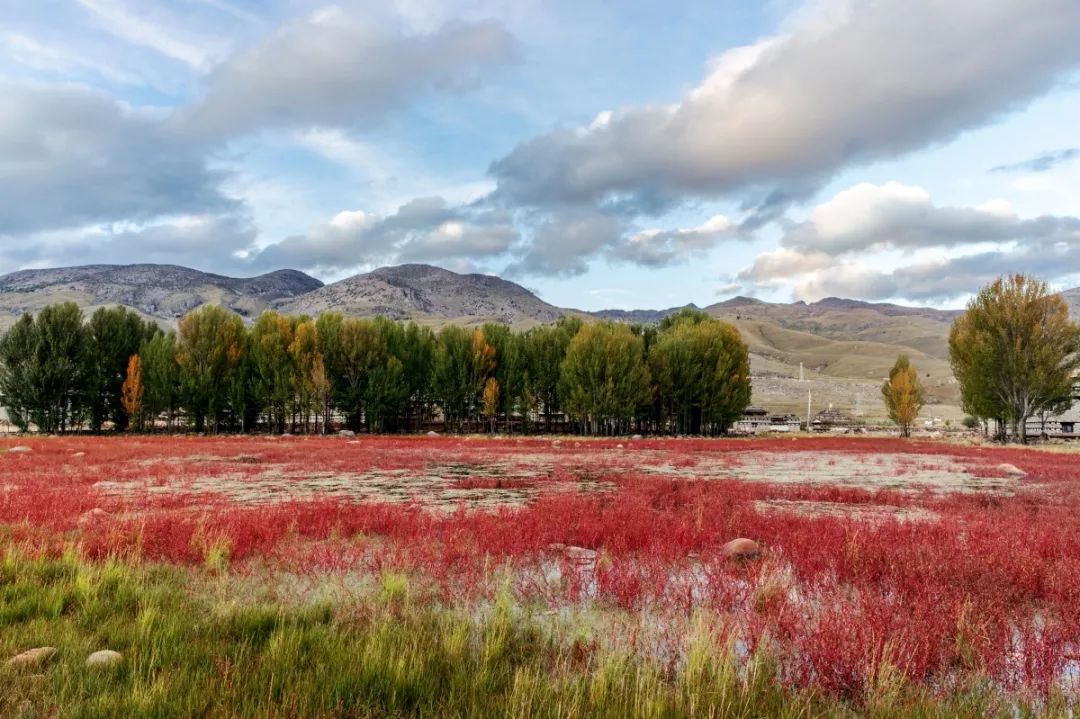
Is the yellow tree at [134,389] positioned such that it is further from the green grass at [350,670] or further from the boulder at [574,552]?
the boulder at [574,552]

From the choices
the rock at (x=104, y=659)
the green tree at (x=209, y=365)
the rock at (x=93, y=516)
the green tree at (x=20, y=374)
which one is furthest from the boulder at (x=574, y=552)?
the green tree at (x=20, y=374)

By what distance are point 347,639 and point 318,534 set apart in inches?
214

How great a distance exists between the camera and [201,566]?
7.36 meters

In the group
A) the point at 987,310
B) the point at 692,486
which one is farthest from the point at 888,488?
the point at 987,310

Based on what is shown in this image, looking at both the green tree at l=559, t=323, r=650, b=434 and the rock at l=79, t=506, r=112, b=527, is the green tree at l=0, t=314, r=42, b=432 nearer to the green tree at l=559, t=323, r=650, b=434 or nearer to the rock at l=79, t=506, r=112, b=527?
the green tree at l=559, t=323, r=650, b=434

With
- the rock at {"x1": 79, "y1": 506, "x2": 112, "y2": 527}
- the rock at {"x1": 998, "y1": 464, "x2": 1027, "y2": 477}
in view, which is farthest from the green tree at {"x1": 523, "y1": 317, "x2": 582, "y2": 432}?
the rock at {"x1": 79, "y1": 506, "x2": 112, "y2": 527}

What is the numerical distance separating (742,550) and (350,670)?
6.40m

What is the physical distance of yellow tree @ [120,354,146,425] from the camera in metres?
62.2

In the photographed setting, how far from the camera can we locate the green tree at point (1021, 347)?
165 feet

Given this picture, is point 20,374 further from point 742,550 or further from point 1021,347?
point 1021,347

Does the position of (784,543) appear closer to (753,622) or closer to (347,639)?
(753,622)

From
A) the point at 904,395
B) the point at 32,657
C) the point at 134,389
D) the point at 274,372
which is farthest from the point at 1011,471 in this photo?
the point at 134,389

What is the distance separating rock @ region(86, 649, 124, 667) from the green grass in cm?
6

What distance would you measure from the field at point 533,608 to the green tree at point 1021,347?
48953mm
